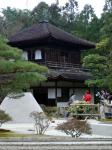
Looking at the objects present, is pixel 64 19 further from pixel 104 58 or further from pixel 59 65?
pixel 104 58

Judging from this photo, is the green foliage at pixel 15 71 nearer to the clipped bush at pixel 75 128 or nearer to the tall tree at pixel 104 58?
the clipped bush at pixel 75 128

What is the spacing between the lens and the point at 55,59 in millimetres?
37562

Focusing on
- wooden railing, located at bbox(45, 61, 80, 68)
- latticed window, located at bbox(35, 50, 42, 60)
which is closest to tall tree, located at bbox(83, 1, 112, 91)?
wooden railing, located at bbox(45, 61, 80, 68)

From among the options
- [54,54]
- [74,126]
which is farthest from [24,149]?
[54,54]

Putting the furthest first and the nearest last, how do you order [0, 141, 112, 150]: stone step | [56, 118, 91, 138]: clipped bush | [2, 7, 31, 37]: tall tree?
1. [2, 7, 31, 37]: tall tree
2. [56, 118, 91, 138]: clipped bush
3. [0, 141, 112, 150]: stone step

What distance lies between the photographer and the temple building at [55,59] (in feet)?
112

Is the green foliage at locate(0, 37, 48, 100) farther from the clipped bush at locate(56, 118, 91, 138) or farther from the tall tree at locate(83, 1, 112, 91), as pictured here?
the tall tree at locate(83, 1, 112, 91)

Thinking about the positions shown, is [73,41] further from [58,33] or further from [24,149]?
[24,149]

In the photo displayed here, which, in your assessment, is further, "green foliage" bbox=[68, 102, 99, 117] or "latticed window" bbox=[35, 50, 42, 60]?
"latticed window" bbox=[35, 50, 42, 60]

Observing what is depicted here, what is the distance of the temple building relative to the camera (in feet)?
112

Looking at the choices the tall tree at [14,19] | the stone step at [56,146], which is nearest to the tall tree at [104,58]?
the stone step at [56,146]

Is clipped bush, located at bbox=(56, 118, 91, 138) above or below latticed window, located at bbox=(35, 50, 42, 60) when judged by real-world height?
below

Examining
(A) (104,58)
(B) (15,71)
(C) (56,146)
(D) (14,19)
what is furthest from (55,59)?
(D) (14,19)

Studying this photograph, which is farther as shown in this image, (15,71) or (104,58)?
(104,58)
